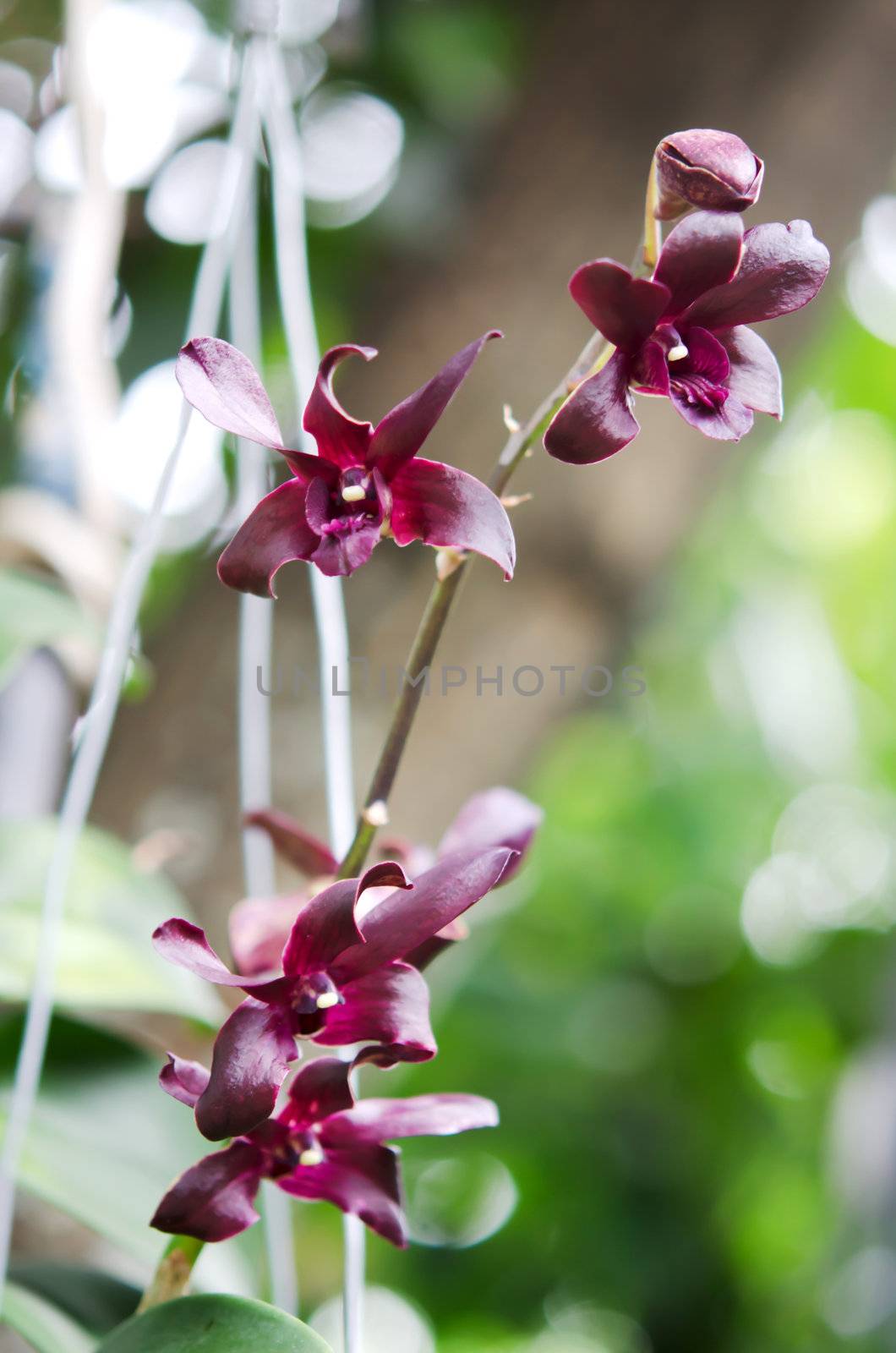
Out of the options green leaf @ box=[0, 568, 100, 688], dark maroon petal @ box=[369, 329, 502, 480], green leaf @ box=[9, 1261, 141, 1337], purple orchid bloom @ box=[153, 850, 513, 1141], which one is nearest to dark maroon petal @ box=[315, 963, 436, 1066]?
purple orchid bloom @ box=[153, 850, 513, 1141]

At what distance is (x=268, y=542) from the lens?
0.88 ft

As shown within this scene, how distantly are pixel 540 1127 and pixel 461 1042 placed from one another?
162mm

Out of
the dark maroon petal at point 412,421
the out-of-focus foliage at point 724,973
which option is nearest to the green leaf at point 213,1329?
the dark maroon petal at point 412,421

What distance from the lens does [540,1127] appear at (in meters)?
1.58

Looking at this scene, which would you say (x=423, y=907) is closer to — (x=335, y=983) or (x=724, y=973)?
(x=335, y=983)

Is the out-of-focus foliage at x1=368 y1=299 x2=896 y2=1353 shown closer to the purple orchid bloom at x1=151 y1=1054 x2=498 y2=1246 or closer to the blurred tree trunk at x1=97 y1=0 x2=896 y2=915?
the blurred tree trunk at x1=97 y1=0 x2=896 y2=915

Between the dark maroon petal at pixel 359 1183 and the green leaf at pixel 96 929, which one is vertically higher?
the dark maroon petal at pixel 359 1183

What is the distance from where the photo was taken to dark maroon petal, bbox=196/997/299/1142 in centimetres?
24

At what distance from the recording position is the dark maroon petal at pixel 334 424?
0.26 m

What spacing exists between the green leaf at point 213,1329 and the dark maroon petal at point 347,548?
19cm

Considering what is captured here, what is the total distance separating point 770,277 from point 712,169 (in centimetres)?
3

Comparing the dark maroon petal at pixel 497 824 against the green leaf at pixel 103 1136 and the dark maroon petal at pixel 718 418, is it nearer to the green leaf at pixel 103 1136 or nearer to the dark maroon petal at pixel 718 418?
the dark maroon petal at pixel 718 418

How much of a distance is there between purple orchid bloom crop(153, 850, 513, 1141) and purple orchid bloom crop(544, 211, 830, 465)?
103mm

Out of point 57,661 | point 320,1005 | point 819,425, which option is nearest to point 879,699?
point 819,425
